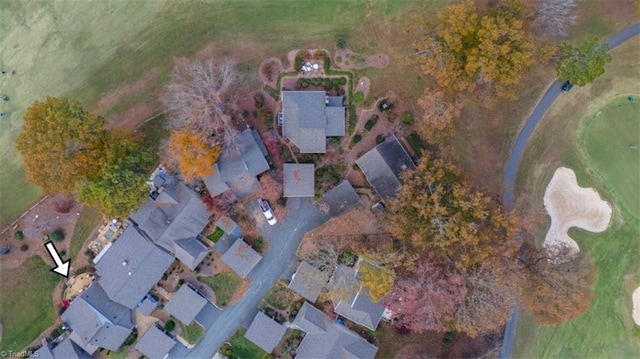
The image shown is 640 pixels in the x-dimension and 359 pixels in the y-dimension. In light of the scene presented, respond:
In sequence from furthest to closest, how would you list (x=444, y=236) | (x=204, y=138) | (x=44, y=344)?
(x=44, y=344), (x=204, y=138), (x=444, y=236)

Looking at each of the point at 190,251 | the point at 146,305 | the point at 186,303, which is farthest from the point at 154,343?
the point at 190,251

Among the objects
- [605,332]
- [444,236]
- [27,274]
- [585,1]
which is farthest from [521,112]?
[27,274]

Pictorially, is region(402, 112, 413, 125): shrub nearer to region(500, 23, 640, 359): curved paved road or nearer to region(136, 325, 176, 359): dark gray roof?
region(500, 23, 640, 359): curved paved road

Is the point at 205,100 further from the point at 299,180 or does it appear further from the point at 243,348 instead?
the point at 243,348

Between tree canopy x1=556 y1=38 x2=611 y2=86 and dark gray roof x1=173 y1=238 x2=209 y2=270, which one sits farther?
dark gray roof x1=173 y1=238 x2=209 y2=270

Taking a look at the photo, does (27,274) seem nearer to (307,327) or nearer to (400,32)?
(307,327)

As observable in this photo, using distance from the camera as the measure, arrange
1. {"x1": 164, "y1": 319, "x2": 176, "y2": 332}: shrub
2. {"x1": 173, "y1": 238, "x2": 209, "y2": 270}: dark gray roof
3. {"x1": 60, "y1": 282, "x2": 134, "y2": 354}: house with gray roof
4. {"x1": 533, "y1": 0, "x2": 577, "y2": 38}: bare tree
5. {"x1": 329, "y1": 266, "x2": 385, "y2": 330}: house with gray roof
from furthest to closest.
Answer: {"x1": 164, "y1": 319, "x2": 176, "y2": 332}: shrub → {"x1": 173, "y1": 238, "x2": 209, "y2": 270}: dark gray roof → {"x1": 60, "y1": 282, "x2": 134, "y2": 354}: house with gray roof → {"x1": 329, "y1": 266, "x2": 385, "y2": 330}: house with gray roof → {"x1": 533, "y1": 0, "x2": 577, "y2": 38}: bare tree

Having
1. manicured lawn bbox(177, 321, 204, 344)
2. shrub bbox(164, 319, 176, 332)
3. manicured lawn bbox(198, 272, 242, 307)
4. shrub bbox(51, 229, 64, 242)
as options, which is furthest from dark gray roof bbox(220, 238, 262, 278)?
shrub bbox(51, 229, 64, 242)
